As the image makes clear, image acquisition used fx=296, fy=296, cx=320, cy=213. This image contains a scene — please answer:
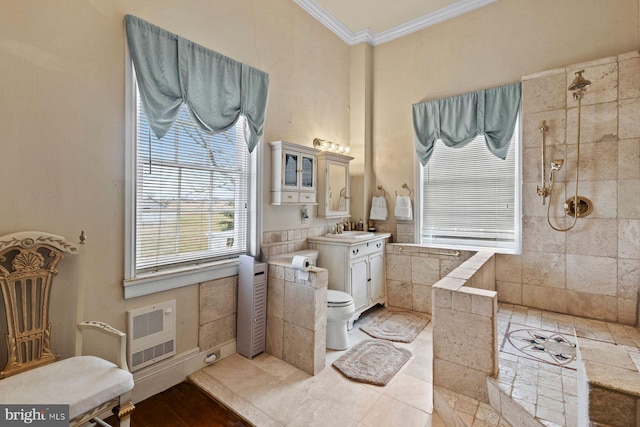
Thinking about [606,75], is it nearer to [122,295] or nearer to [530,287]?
[530,287]

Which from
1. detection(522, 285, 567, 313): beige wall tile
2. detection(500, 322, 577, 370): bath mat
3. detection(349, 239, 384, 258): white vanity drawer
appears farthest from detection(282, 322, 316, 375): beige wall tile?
detection(522, 285, 567, 313): beige wall tile

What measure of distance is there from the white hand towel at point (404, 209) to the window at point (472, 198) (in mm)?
173

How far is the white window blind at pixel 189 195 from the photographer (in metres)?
2.08

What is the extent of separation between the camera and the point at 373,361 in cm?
244

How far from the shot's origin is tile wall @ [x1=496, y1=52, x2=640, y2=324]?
2.49m

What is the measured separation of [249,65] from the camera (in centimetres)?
269

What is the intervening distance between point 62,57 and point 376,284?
3285 millimetres

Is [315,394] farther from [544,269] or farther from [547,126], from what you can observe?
[547,126]

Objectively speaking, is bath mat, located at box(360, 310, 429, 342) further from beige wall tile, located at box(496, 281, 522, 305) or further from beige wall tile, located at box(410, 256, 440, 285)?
beige wall tile, located at box(496, 281, 522, 305)

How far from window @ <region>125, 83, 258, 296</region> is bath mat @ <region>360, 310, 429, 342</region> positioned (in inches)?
60.7

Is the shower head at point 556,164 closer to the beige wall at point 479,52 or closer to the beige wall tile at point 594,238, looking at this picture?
the beige wall tile at point 594,238

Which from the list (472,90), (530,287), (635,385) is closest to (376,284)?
(530,287)

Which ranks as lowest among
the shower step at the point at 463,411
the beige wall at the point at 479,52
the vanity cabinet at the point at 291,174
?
the shower step at the point at 463,411

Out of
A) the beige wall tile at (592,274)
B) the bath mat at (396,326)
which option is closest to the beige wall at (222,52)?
the bath mat at (396,326)
